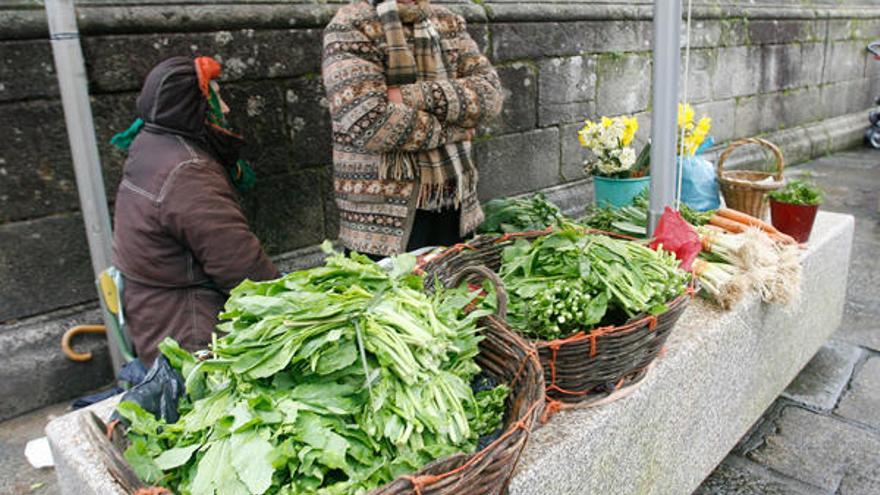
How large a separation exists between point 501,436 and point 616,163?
114 inches

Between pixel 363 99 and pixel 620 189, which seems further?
pixel 620 189

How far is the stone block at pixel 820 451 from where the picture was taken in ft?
9.05

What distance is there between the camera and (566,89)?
5719mm

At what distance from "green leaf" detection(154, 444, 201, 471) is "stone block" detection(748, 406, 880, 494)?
254 centimetres

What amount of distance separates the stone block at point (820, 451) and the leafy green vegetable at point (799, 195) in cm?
105

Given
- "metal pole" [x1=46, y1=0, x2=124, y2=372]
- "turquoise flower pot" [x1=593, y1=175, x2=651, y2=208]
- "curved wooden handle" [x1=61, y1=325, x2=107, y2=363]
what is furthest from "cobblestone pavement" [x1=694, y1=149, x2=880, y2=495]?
"curved wooden handle" [x1=61, y1=325, x2=107, y2=363]

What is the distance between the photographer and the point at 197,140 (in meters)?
2.70

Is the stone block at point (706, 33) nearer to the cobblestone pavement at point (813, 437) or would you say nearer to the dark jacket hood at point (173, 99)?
the cobblestone pavement at point (813, 437)

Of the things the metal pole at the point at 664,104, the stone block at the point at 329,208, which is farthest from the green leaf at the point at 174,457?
the stone block at the point at 329,208

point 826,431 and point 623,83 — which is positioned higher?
point 623,83

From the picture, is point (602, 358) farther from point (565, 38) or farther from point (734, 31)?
point (734, 31)

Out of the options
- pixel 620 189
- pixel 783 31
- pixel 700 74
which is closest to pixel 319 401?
pixel 620 189

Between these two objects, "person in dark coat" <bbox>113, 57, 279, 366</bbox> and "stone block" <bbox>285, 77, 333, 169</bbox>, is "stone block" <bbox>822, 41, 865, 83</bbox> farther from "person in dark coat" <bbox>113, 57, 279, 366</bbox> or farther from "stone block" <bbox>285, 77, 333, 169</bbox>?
"person in dark coat" <bbox>113, 57, 279, 366</bbox>

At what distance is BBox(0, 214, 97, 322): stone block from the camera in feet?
10.3
